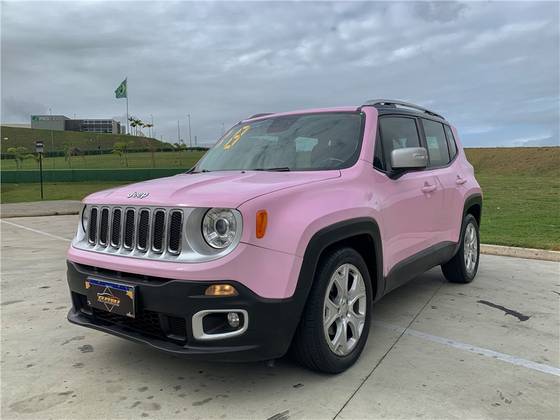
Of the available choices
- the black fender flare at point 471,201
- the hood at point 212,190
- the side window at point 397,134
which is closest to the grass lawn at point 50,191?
the black fender flare at point 471,201

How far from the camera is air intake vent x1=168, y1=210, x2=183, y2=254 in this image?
9.44ft

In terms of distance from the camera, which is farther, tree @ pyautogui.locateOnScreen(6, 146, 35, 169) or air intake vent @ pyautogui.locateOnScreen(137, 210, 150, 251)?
tree @ pyautogui.locateOnScreen(6, 146, 35, 169)

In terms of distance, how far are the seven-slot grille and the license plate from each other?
25cm

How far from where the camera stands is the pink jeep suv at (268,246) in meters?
2.78

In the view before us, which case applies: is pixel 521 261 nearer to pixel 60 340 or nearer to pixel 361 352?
pixel 361 352

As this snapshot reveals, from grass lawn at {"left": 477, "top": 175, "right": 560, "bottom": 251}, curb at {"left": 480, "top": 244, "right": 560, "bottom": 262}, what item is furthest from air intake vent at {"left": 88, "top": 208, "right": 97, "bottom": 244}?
grass lawn at {"left": 477, "top": 175, "right": 560, "bottom": 251}

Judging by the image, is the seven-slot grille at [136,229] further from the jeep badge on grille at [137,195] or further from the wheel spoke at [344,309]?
the wheel spoke at [344,309]

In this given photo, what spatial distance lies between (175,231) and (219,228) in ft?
0.90

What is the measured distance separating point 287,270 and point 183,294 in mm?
604

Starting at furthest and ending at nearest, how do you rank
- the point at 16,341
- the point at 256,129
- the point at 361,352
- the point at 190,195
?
the point at 256,129 → the point at 16,341 → the point at 361,352 → the point at 190,195

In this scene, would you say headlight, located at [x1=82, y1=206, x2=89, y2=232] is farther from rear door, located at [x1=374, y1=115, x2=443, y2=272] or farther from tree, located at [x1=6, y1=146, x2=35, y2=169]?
tree, located at [x1=6, y1=146, x2=35, y2=169]

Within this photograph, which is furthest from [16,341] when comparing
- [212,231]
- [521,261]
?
[521,261]

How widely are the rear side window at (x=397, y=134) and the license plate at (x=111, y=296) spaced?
2.25m

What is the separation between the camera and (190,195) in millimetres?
2953
